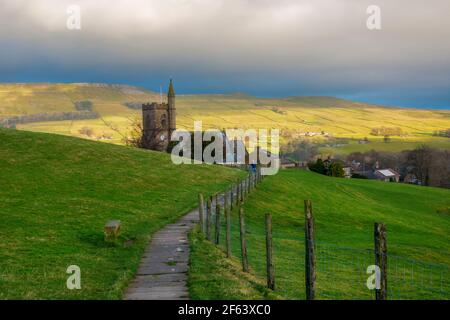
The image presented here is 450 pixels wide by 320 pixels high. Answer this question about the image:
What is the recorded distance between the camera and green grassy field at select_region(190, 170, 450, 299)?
73.0 feet

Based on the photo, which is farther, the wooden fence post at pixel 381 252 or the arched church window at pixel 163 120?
the arched church window at pixel 163 120

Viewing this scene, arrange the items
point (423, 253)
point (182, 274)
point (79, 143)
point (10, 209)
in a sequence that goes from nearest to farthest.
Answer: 1. point (182, 274)
2. point (10, 209)
3. point (423, 253)
4. point (79, 143)

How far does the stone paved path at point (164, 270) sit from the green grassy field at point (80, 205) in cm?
46

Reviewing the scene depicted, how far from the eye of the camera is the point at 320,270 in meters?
25.3

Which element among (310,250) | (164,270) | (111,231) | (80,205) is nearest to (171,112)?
(80,205)

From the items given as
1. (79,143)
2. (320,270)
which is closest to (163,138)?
(79,143)

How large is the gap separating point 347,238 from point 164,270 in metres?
23.3

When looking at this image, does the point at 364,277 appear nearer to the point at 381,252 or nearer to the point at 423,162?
the point at 381,252

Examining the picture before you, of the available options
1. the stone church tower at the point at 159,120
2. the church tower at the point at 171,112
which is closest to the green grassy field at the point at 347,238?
the stone church tower at the point at 159,120

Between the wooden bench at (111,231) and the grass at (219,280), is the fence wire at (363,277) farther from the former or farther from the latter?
the wooden bench at (111,231)

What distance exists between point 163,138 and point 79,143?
8435 centimetres

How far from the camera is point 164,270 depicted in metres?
18.0

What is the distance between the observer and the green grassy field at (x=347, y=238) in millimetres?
22266
